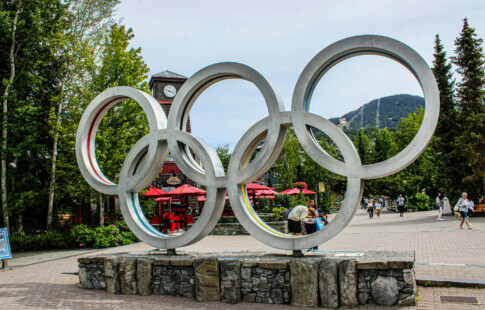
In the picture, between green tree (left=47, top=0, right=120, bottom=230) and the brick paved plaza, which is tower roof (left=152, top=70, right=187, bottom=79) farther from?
the brick paved plaza

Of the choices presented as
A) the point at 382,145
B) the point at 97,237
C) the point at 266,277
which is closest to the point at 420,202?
the point at 97,237

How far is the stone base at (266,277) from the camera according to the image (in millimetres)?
7033

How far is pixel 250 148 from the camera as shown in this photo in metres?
8.99

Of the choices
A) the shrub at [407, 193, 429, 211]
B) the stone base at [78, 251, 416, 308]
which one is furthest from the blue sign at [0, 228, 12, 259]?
the shrub at [407, 193, 429, 211]

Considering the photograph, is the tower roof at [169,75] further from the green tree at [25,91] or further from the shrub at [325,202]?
the shrub at [325,202]

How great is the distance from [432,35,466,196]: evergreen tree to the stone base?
22.1 meters

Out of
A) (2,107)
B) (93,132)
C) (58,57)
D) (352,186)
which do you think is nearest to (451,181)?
(352,186)

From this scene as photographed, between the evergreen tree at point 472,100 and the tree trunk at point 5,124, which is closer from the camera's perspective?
the tree trunk at point 5,124

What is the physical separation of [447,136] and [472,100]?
321 centimetres

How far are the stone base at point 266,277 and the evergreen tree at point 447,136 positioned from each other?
22.1 meters

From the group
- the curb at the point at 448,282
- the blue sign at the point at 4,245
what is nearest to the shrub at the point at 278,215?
the blue sign at the point at 4,245

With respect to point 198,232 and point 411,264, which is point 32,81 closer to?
point 198,232

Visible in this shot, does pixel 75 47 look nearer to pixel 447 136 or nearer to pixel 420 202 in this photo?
pixel 447 136

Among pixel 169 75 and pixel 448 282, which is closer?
pixel 448 282
